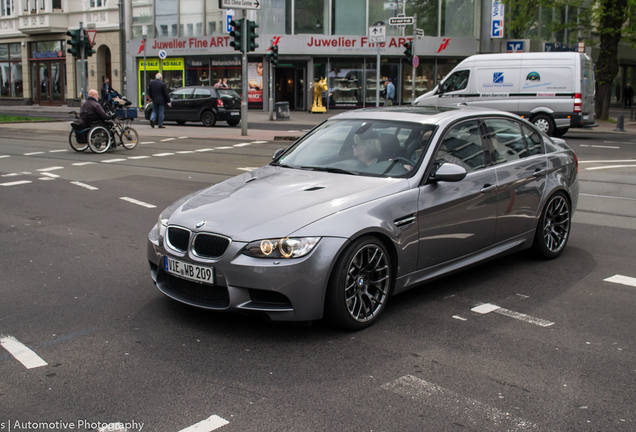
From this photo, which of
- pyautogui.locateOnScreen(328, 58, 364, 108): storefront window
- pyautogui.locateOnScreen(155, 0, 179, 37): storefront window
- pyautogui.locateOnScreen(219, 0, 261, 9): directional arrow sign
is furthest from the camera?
pyautogui.locateOnScreen(155, 0, 179, 37): storefront window

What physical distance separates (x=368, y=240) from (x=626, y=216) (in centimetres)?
587

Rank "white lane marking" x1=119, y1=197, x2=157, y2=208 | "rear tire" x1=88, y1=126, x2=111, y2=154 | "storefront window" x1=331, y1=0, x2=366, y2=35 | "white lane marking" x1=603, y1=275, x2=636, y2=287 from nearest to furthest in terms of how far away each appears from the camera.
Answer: "white lane marking" x1=603, y1=275, x2=636, y2=287
"white lane marking" x1=119, y1=197, x2=157, y2=208
"rear tire" x1=88, y1=126, x2=111, y2=154
"storefront window" x1=331, y1=0, x2=366, y2=35

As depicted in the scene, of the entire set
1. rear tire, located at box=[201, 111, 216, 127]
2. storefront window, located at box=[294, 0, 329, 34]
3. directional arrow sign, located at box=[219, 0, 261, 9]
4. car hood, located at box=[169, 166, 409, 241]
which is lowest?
car hood, located at box=[169, 166, 409, 241]

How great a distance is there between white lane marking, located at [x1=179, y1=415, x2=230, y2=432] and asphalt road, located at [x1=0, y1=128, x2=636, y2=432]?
0.4 inches

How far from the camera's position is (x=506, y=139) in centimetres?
614

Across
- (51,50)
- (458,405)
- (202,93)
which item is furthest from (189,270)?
(51,50)

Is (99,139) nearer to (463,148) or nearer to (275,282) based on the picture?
(463,148)

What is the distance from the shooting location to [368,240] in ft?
14.9

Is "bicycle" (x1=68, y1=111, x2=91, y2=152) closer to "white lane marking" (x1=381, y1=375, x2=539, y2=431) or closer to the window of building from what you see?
"white lane marking" (x1=381, y1=375, x2=539, y2=431)

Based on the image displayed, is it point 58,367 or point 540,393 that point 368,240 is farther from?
point 58,367

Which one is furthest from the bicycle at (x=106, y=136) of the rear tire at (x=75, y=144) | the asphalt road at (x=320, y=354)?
the asphalt road at (x=320, y=354)

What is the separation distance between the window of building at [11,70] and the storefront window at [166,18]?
44.6ft

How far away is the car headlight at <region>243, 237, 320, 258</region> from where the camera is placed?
4.22 meters

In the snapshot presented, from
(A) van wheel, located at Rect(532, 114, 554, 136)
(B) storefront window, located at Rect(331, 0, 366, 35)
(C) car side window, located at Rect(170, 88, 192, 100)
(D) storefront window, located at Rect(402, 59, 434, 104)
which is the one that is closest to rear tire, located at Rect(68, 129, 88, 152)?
(C) car side window, located at Rect(170, 88, 192, 100)
